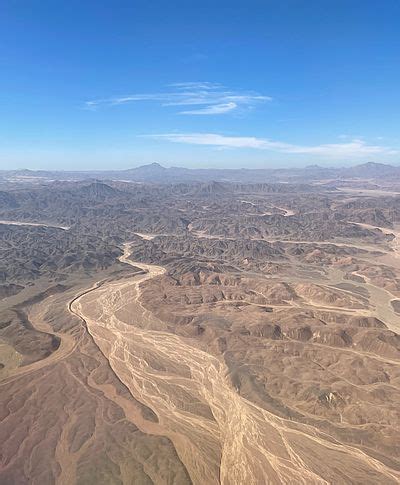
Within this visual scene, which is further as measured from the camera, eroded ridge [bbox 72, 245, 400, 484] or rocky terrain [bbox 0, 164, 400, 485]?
rocky terrain [bbox 0, 164, 400, 485]

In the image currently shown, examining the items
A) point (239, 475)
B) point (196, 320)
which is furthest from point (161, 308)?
point (239, 475)

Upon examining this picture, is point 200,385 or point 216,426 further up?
point 216,426

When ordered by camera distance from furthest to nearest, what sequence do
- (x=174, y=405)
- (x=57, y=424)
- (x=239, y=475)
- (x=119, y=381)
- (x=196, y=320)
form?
1. (x=196, y=320)
2. (x=119, y=381)
3. (x=174, y=405)
4. (x=57, y=424)
5. (x=239, y=475)

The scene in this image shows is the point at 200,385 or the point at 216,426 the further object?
the point at 200,385

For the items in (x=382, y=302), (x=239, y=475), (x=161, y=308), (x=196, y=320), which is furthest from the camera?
(x=382, y=302)

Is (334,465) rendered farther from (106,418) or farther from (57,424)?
(57,424)

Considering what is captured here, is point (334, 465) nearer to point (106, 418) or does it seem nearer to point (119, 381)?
point (106, 418)

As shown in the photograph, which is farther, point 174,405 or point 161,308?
point 161,308

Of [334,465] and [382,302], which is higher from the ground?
[334,465]

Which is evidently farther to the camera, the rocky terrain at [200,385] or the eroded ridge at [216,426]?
the rocky terrain at [200,385]
